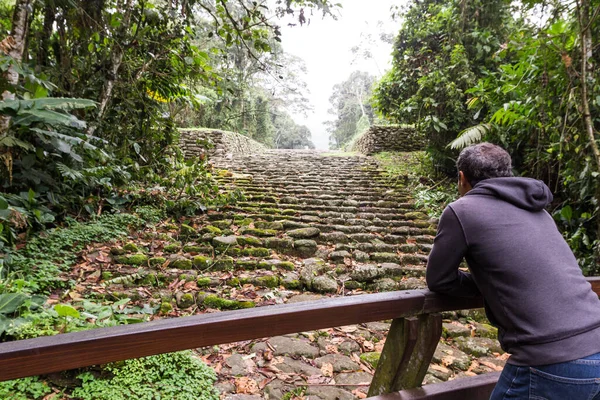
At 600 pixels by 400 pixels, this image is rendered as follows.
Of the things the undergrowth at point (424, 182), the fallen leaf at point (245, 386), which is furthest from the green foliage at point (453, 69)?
the fallen leaf at point (245, 386)

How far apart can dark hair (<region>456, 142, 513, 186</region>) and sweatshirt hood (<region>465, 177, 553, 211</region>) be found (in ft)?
0.20

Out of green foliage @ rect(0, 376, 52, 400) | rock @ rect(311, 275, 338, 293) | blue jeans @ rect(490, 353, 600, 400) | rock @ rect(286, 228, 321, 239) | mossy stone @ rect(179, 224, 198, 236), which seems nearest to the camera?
blue jeans @ rect(490, 353, 600, 400)

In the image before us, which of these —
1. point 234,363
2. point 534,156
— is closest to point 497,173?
point 234,363

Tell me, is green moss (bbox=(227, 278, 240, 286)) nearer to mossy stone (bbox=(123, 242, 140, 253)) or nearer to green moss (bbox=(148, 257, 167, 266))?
green moss (bbox=(148, 257, 167, 266))

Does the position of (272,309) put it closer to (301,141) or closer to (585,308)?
(585,308)

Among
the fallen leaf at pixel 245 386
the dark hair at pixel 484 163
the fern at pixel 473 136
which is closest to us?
the dark hair at pixel 484 163

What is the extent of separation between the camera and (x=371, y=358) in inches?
101

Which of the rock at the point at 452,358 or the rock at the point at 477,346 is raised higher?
the rock at the point at 477,346

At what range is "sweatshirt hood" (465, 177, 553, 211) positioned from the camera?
121 cm

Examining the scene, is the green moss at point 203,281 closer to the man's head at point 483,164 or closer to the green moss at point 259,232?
the green moss at point 259,232

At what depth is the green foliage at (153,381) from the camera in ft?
6.07

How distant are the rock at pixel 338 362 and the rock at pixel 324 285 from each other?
891mm

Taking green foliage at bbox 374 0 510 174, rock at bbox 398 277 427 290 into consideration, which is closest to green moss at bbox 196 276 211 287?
rock at bbox 398 277 427 290

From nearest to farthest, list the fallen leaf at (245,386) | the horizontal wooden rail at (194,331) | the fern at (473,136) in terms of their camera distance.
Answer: the horizontal wooden rail at (194,331)
the fallen leaf at (245,386)
the fern at (473,136)
